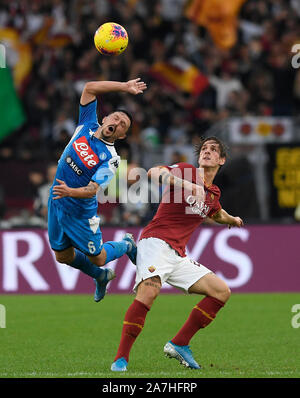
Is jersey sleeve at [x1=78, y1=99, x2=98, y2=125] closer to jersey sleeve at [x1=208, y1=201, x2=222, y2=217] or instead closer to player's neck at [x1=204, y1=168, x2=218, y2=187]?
player's neck at [x1=204, y1=168, x2=218, y2=187]

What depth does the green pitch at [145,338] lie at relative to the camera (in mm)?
8117

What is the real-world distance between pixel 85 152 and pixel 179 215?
122 centimetres

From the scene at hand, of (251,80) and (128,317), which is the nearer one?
(128,317)

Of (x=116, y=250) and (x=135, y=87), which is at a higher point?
(x=135, y=87)

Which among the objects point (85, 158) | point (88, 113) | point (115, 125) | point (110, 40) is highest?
point (110, 40)

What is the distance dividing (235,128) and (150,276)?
9.58m

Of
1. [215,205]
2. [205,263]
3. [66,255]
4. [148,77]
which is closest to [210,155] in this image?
[215,205]

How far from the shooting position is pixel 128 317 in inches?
316

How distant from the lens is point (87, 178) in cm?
911

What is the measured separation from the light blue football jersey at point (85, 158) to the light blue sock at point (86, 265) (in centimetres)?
77

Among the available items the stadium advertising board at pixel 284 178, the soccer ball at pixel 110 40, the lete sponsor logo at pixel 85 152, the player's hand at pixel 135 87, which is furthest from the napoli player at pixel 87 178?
the stadium advertising board at pixel 284 178

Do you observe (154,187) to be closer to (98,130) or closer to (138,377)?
(98,130)

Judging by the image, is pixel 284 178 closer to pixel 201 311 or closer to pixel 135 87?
pixel 201 311

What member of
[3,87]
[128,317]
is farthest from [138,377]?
[3,87]
